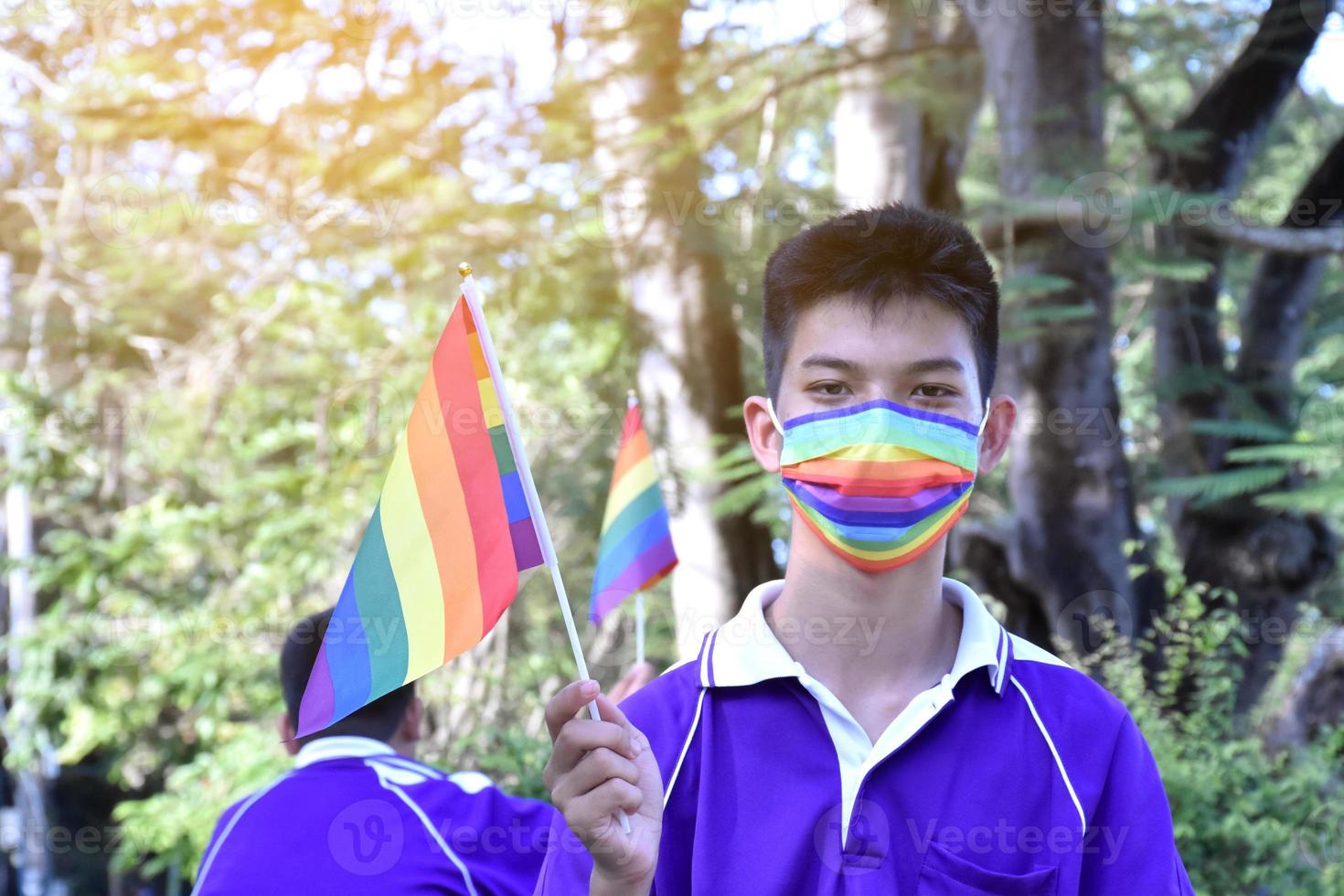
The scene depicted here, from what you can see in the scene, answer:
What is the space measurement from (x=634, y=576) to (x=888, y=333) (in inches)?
91.3

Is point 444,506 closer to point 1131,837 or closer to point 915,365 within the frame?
point 915,365

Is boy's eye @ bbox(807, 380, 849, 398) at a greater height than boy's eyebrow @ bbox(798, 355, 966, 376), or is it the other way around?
boy's eyebrow @ bbox(798, 355, 966, 376)

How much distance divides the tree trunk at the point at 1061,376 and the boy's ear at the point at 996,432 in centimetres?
455

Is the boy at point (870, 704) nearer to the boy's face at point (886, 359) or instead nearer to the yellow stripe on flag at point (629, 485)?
the boy's face at point (886, 359)

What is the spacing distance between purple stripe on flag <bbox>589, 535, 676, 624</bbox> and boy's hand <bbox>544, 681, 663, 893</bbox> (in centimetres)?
211

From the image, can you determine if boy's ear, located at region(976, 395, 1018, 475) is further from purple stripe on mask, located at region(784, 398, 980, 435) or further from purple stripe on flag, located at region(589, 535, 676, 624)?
purple stripe on flag, located at region(589, 535, 676, 624)

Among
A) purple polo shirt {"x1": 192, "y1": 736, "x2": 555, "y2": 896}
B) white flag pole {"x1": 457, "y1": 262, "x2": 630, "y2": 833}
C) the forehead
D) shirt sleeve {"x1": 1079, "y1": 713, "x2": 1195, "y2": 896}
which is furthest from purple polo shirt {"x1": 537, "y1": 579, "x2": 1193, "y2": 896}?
purple polo shirt {"x1": 192, "y1": 736, "x2": 555, "y2": 896}

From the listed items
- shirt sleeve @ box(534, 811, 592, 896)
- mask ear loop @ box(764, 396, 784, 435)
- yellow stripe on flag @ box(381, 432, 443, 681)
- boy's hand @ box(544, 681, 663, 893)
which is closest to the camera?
boy's hand @ box(544, 681, 663, 893)

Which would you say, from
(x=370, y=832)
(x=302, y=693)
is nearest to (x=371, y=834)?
(x=370, y=832)

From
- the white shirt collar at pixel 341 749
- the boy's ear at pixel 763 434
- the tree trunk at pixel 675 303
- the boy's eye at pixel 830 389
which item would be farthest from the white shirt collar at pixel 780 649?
the tree trunk at pixel 675 303

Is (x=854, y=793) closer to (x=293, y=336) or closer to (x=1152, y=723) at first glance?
(x=1152, y=723)

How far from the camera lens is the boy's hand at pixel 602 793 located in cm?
169

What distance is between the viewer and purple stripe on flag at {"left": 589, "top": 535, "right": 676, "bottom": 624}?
4055 mm

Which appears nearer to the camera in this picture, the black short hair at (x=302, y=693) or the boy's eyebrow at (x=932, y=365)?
the boy's eyebrow at (x=932, y=365)
